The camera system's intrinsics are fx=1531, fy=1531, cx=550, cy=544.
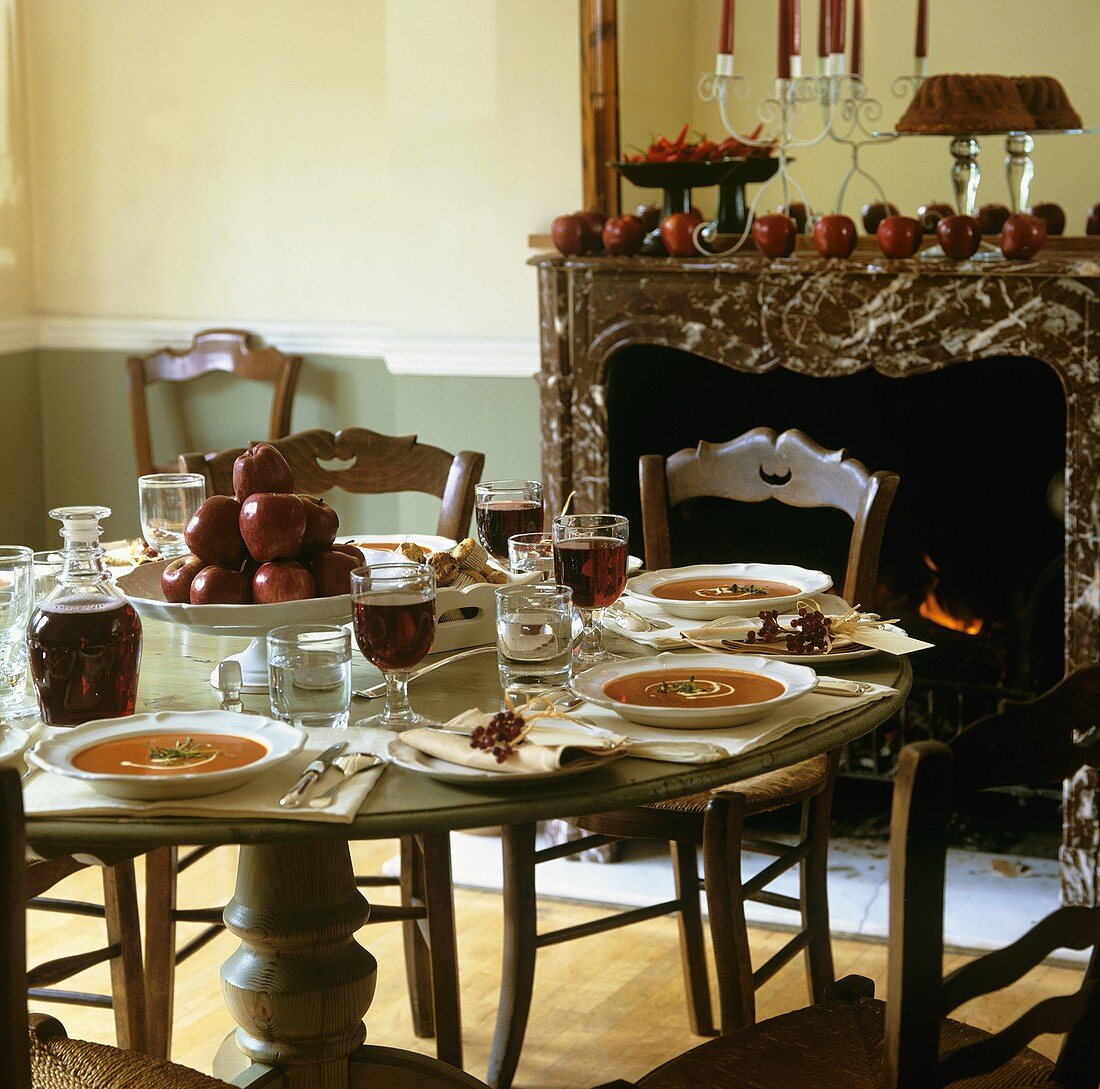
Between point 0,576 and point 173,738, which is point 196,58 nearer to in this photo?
point 0,576

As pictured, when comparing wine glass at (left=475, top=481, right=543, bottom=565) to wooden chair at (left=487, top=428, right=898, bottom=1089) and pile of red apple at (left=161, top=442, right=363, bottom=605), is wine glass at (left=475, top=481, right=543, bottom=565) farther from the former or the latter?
wooden chair at (left=487, top=428, right=898, bottom=1089)

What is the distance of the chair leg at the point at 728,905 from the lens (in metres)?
2.05

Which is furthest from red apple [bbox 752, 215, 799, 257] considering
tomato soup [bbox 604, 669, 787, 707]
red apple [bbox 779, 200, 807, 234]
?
tomato soup [bbox 604, 669, 787, 707]

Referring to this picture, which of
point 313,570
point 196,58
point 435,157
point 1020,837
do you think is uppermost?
point 196,58

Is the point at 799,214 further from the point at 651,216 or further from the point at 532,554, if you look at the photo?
the point at 532,554

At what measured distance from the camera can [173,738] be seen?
132 cm

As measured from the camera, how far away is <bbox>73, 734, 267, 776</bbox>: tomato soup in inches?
48.6

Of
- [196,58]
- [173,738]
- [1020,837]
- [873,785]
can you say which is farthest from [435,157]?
[173,738]

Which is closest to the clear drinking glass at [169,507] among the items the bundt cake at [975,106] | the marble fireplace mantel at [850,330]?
the marble fireplace mantel at [850,330]

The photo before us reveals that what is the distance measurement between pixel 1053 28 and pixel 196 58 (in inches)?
81.0

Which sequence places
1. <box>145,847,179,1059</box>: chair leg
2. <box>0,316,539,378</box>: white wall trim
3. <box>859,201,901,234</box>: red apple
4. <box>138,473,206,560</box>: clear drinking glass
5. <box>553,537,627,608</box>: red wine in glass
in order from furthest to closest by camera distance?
<box>0,316,539,378</box>: white wall trim, <box>859,201,901,234</box>: red apple, <box>145,847,179,1059</box>: chair leg, <box>138,473,206,560</box>: clear drinking glass, <box>553,537,627,608</box>: red wine in glass

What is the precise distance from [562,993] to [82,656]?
1419 millimetres

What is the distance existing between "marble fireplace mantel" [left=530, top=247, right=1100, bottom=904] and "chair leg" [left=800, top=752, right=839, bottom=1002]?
63cm

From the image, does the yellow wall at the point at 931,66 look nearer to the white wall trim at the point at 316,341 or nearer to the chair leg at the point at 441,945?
the white wall trim at the point at 316,341
